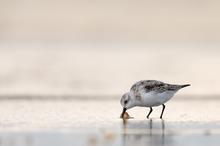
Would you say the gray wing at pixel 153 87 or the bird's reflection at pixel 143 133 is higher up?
the gray wing at pixel 153 87

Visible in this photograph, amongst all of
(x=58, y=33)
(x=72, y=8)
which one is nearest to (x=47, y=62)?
(x=58, y=33)

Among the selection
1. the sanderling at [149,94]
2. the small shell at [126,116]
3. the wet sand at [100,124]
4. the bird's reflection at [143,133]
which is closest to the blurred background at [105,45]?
the wet sand at [100,124]

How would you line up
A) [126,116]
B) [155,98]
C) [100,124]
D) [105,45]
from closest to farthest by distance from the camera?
[100,124] → [126,116] → [155,98] → [105,45]

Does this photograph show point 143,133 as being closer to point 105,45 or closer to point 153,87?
point 153,87

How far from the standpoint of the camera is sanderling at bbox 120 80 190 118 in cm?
1438

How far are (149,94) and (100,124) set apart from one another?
1.67m

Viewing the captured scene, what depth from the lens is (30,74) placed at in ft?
71.9

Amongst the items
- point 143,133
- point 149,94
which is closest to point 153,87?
point 149,94

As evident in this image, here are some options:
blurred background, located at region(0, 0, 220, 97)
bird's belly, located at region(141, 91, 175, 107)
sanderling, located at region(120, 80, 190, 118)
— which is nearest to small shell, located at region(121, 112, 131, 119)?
sanderling, located at region(120, 80, 190, 118)

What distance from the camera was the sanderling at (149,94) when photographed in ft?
47.2

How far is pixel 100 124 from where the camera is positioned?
13.0 m

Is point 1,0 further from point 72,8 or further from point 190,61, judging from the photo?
point 190,61

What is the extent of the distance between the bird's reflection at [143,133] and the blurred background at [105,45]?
189 inches

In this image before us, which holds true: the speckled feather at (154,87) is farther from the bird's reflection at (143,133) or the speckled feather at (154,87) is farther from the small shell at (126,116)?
the bird's reflection at (143,133)
